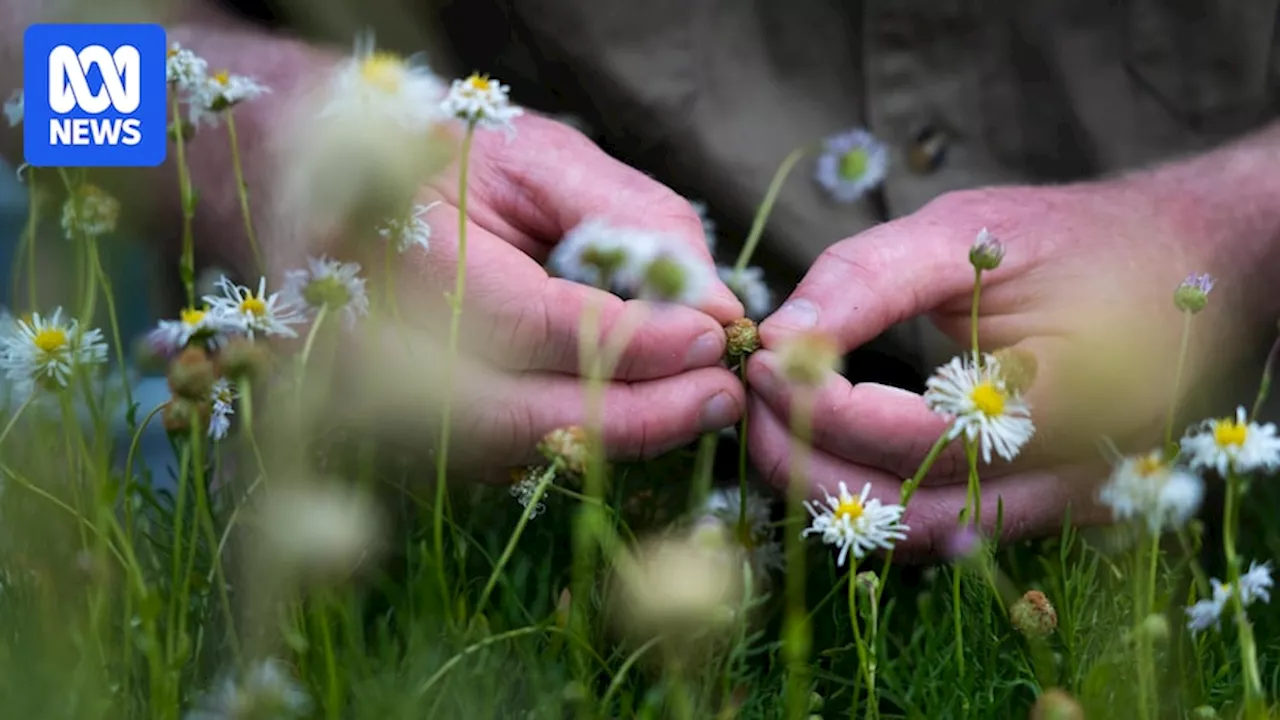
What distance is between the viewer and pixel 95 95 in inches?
18.5

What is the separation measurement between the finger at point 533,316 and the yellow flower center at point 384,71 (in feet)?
0.39

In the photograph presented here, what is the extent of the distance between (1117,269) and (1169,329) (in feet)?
0.13

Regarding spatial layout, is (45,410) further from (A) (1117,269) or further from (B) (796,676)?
(A) (1117,269)

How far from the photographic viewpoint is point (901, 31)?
82 centimetres

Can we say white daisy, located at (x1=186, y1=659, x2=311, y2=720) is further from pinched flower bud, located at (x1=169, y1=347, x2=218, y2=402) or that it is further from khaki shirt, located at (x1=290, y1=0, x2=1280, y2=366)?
khaki shirt, located at (x1=290, y1=0, x2=1280, y2=366)

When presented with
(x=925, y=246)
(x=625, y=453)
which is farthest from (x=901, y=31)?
(x=625, y=453)

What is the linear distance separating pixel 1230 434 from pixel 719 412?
0.20 meters

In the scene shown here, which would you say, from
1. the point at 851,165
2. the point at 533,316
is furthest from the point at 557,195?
the point at 851,165

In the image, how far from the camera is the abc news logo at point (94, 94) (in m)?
0.46

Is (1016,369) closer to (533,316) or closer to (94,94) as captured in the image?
(533,316)

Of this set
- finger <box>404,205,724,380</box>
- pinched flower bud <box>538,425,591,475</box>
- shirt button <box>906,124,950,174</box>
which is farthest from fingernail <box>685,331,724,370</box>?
shirt button <box>906,124,950,174</box>

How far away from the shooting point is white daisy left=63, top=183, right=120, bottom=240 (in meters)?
0.50

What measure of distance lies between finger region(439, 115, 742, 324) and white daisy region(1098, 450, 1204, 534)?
18 centimetres

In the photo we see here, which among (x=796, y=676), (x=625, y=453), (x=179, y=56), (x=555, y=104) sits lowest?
(x=796, y=676)
